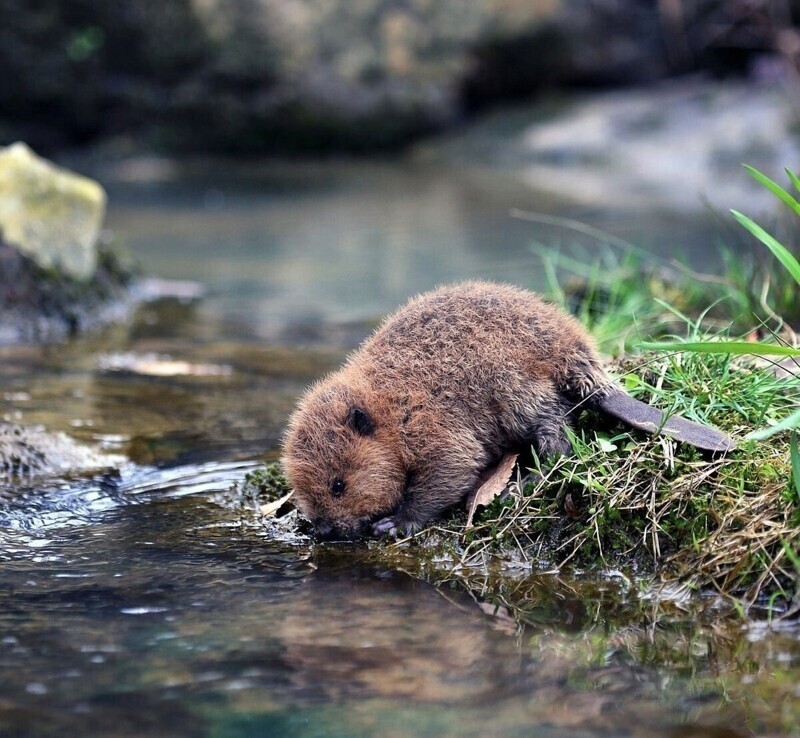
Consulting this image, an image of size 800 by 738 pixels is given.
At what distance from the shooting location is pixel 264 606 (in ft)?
12.0

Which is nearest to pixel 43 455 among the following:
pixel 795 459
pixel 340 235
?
pixel 795 459

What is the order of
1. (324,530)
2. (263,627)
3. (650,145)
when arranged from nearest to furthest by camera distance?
(263,627) < (324,530) < (650,145)

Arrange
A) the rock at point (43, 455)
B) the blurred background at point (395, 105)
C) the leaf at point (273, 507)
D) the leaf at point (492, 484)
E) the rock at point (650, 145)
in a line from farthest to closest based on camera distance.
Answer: the blurred background at point (395, 105), the rock at point (650, 145), the rock at point (43, 455), the leaf at point (273, 507), the leaf at point (492, 484)

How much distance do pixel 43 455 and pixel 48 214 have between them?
13.6 feet

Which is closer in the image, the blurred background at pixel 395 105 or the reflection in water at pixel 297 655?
the reflection in water at pixel 297 655

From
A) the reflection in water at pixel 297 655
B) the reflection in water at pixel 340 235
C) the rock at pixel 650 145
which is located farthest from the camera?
the rock at pixel 650 145

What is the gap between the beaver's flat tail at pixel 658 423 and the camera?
3998 millimetres

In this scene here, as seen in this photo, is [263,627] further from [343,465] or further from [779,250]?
[779,250]

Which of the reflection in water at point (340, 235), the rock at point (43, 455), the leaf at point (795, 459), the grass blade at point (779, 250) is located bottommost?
the reflection in water at point (340, 235)

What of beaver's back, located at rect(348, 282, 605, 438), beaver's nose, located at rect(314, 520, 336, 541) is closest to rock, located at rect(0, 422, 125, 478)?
beaver's nose, located at rect(314, 520, 336, 541)

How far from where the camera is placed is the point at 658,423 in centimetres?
415

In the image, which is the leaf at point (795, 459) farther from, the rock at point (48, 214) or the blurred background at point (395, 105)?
the blurred background at point (395, 105)

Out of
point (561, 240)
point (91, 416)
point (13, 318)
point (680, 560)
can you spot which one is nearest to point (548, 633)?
point (680, 560)

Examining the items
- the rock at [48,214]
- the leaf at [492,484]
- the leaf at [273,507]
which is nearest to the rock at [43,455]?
the leaf at [273,507]
